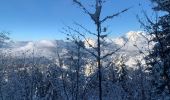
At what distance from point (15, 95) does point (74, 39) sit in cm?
5894

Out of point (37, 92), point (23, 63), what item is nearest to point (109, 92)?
point (37, 92)

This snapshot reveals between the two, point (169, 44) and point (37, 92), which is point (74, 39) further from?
point (37, 92)

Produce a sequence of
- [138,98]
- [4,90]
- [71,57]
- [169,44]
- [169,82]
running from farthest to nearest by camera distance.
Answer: [4,90] < [138,98] < [71,57] < [169,44] < [169,82]

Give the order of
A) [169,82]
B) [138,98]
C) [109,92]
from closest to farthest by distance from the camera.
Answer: [169,82] < [138,98] < [109,92]

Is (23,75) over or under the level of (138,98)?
over

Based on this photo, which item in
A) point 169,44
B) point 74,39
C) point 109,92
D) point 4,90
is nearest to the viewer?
point 74,39

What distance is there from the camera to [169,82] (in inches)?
850

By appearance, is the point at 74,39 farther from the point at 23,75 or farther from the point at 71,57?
the point at 23,75

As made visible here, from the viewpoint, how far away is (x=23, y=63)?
56250 millimetres

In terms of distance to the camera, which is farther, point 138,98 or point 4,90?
point 4,90

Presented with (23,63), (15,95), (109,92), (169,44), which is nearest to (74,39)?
(169,44)

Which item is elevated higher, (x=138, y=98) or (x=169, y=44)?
(x=169, y=44)

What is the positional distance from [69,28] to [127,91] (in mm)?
50894

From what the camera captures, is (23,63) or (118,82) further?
(118,82)
